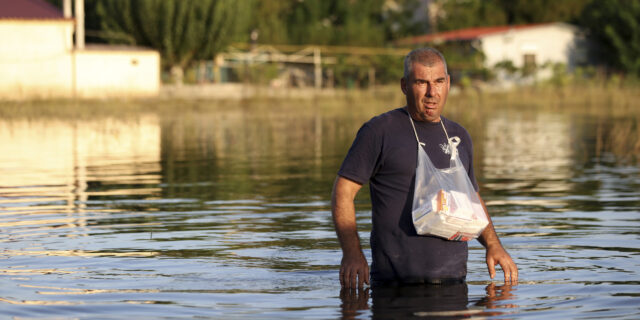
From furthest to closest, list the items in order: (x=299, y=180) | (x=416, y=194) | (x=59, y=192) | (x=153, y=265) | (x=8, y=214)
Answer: (x=299, y=180) → (x=59, y=192) → (x=8, y=214) → (x=153, y=265) → (x=416, y=194)

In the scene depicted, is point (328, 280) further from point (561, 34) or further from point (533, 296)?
point (561, 34)

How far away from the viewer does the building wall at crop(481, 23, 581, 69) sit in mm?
62219

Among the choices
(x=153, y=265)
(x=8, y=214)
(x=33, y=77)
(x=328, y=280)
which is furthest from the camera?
(x=33, y=77)

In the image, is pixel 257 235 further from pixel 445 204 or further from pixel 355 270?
pixel 445 204

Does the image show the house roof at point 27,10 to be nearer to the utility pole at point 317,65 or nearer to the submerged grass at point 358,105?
the submerged grass at point 358,105

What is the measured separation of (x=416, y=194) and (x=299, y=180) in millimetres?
10062

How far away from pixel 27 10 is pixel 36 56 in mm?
2431

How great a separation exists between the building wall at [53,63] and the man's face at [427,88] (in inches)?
1481

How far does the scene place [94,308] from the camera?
692cm

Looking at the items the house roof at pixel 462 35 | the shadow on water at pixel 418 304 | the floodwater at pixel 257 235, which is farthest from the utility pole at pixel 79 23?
the shadow on water at pixel 418 304

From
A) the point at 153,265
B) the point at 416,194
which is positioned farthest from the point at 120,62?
the point at 416,194

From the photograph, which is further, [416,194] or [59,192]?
[59,192]

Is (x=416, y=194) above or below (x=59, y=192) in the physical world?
above

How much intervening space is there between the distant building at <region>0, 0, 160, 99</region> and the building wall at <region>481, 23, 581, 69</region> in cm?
2450
